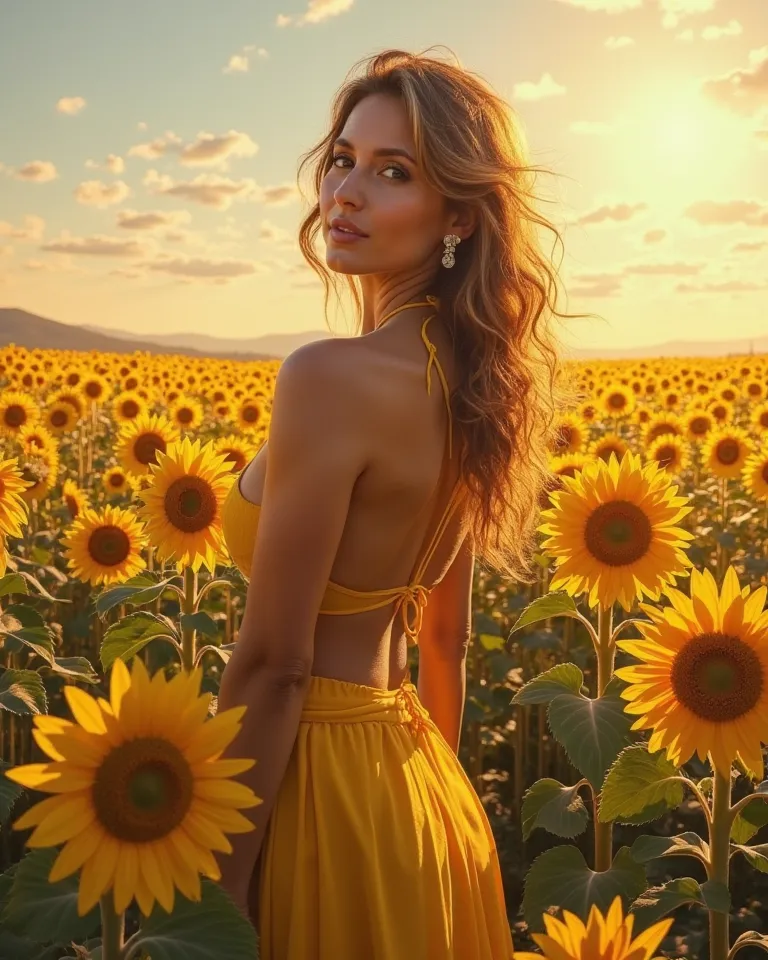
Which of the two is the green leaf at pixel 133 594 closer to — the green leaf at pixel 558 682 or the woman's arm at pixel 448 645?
the woman's arm at pixel 448 645

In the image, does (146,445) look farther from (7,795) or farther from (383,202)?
(383,202)

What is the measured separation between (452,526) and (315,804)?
2.44ft

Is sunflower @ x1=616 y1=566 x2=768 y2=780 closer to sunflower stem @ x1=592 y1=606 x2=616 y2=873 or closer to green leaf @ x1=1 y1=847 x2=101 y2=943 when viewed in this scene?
sunflower stem @ x1=592 y1=606 x2=616 y2=873

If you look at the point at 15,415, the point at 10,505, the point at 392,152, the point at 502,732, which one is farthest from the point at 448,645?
the point at 15,415

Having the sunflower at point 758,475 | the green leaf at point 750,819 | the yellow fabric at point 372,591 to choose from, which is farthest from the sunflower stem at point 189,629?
the sunflower at point 758,475

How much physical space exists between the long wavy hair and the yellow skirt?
60 centimetres

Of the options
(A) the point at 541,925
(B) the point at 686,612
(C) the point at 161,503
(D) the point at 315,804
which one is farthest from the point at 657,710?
(C) the point at 161,503

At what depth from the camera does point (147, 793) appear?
1.56 meters

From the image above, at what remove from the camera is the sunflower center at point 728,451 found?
9.97 meters

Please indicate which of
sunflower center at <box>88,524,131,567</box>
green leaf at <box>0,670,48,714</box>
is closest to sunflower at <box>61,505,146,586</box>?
sunflower center at <box>88,524,131,567</box>

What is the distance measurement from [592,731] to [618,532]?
74cm

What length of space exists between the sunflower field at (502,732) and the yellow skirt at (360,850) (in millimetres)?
281

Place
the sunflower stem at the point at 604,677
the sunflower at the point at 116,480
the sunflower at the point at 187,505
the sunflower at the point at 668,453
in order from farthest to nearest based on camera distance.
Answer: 1. the sunflower at the point at 668,453
2. the sunflower at the point at 116,480
3. the sunflower at the point at 187,505
4. the sunflower stem at the point at 604,677

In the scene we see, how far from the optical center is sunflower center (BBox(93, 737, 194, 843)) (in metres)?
1.55
